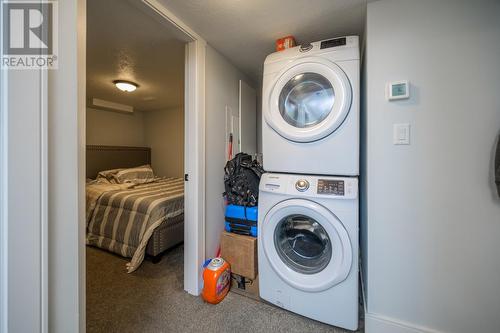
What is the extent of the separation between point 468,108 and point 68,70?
1.80m

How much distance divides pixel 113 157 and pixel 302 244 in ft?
13.1

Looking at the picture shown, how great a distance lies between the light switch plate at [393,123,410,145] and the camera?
119 cm

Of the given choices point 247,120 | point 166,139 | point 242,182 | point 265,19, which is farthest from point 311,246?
point 166,139

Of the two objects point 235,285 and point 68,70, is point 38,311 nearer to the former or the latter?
point 68,70

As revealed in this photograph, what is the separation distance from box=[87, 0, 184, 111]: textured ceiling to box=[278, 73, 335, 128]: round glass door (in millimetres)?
1090

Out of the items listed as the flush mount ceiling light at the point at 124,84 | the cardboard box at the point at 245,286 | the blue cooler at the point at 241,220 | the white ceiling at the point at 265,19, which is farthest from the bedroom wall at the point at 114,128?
the cardboard box at the point at 245,286

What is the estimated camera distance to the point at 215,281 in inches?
59.9

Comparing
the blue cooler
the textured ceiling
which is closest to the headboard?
the textured ceiling

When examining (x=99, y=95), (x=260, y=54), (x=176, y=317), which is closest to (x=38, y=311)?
(x=176, y=317)

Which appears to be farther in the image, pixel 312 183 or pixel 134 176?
pixel 134 176

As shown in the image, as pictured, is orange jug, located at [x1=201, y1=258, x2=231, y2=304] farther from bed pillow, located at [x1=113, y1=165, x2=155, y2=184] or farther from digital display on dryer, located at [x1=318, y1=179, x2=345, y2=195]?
bed pillow, located at [x1=113, y1=165, x2=155, y2=184]

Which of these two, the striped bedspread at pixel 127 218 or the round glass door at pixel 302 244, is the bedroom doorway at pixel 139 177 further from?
the round glass door at pixel 302 244

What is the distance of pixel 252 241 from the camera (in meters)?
1.63

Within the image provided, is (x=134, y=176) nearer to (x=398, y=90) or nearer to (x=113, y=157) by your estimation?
(x=113, y=157)
